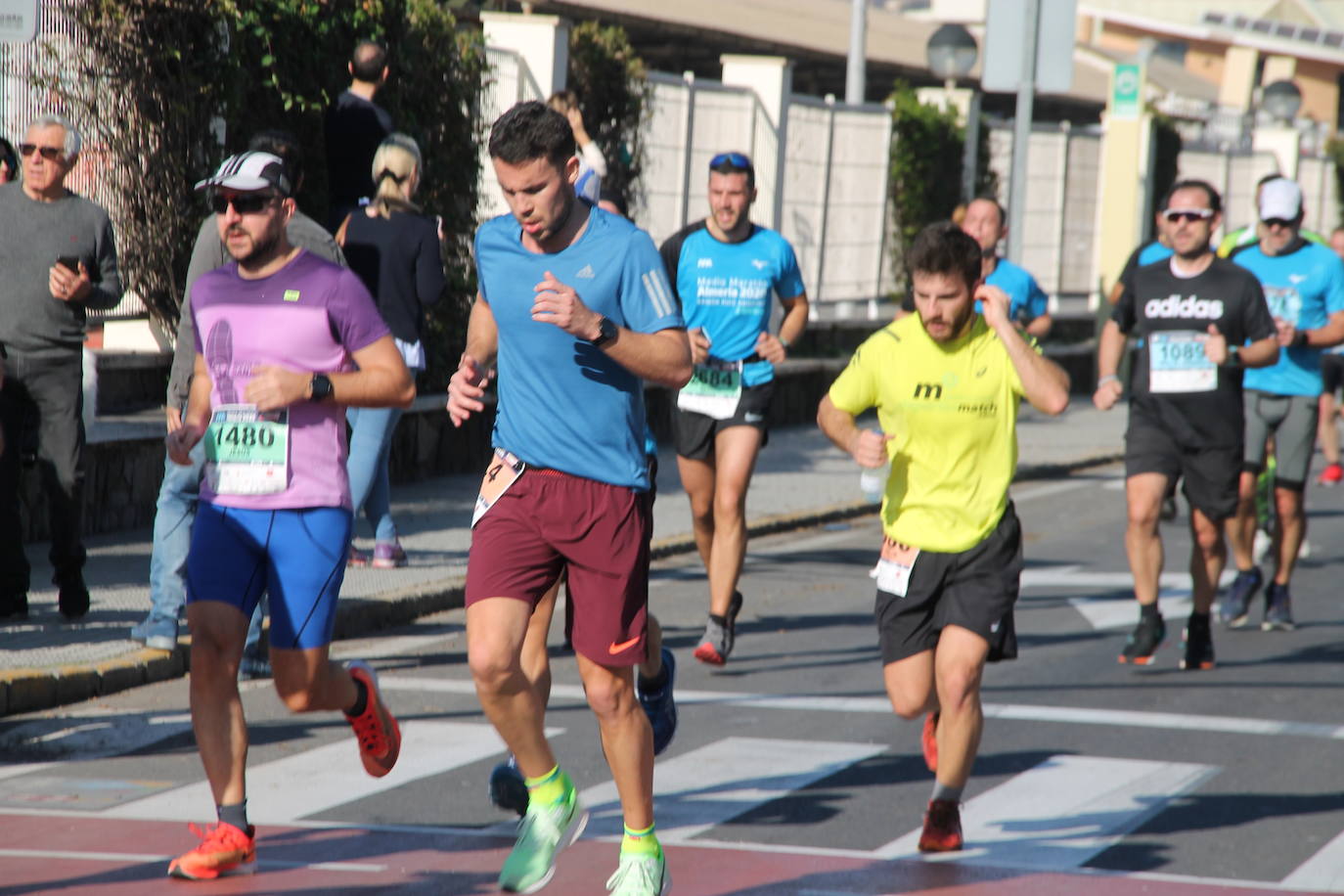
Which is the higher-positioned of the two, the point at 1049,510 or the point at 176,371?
the point at 176,371

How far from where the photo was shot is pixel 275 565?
19.0 ft

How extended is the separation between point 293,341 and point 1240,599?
248 inches

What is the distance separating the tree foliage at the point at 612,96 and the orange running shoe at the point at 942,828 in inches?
439

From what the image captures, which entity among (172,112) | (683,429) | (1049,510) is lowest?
(1049,510)

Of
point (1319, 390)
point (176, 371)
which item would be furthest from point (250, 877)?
point (1319, 390)

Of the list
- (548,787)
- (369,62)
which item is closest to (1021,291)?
(369,62)

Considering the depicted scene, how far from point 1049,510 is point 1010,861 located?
9460 mm

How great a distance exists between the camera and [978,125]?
24219mm

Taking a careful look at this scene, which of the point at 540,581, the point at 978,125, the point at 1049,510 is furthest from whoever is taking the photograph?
the point at 978,125

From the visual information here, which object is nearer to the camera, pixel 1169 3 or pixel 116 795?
pixel 116 795

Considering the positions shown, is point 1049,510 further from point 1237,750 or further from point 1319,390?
point 1237,750

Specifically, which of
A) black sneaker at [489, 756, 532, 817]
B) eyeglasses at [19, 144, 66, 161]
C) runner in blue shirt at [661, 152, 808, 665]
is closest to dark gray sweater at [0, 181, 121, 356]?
eyeglasses at [19, 144, 66, 161]

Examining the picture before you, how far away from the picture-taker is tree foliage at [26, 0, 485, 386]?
11.9 meters

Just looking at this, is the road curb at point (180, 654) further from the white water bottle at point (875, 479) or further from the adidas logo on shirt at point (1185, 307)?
the adidas logo on shirt at point (1185, 307)
